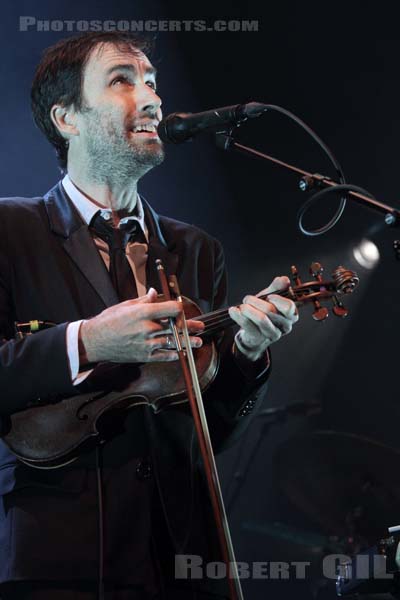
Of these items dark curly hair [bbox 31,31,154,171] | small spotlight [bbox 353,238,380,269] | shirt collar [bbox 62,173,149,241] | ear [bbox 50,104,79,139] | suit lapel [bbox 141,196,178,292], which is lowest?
suit lapel [bbox 141,196,178,292]

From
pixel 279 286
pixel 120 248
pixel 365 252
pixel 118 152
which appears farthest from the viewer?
pixel 365 252

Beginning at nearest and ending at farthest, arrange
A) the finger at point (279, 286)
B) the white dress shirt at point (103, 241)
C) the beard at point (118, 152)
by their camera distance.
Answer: the finger at point (279, 286), the white dress shirt at point (103, 241), the beard at point (118, 152)

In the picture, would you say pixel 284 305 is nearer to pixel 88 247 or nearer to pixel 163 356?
pixel 163 356

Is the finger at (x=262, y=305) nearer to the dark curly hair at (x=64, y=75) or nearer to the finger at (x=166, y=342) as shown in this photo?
the finger at (x=166, y=342)

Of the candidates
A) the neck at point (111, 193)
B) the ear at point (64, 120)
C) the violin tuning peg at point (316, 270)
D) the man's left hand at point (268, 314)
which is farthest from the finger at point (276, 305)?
the ear at point (64, 120)

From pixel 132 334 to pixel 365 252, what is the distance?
2249 millimetres

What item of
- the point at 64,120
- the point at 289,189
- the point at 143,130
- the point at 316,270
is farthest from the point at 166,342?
the point at 289,189

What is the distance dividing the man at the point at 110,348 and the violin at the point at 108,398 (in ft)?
0.15

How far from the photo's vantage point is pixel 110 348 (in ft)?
7.22

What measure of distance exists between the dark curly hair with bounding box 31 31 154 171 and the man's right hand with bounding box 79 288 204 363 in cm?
111

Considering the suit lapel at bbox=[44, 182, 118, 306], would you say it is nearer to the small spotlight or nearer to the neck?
the neck

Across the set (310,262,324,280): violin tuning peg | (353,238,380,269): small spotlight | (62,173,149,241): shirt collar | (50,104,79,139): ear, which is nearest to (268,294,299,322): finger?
(310,262,324,280): violin tuning peg

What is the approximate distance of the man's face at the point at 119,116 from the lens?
2.86m

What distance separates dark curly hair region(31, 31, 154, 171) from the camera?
3.06 m
